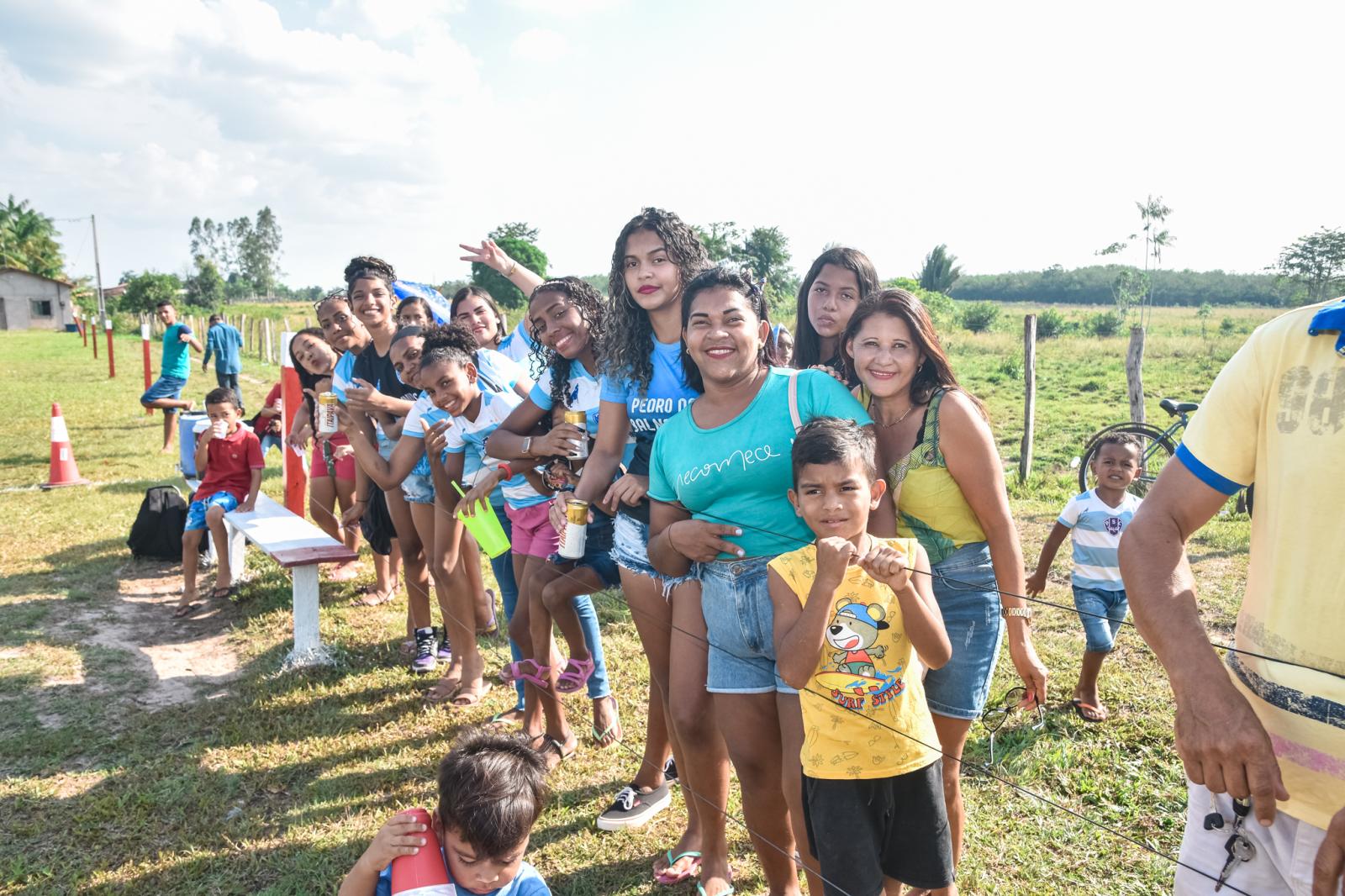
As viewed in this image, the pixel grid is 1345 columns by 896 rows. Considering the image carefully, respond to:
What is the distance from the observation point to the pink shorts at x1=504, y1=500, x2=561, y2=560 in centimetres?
354

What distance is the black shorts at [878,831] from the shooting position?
6.66ft

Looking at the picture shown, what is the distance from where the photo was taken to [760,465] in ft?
7.70

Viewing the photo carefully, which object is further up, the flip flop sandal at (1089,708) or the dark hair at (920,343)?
the dark hair at (920,343)

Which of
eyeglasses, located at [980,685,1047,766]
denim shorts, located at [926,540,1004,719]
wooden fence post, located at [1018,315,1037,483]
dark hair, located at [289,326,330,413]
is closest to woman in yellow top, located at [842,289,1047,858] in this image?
denim shorts, located at [926,540,1004,719]

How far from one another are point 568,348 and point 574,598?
1045mm

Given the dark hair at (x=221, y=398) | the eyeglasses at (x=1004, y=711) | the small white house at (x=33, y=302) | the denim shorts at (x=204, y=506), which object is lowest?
the eyeglasses at (x=1004, y=711)

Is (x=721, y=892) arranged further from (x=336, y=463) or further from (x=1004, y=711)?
(x=336, y=463)

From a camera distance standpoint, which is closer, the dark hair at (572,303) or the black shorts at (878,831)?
the black shorts at (878,831)

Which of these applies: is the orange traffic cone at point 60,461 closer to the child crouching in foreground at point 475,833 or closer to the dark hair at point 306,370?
the dark hair at point 306,370

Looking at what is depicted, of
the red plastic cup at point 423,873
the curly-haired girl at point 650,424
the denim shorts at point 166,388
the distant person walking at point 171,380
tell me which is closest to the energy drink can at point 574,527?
the curly-haired girl at point 650,424

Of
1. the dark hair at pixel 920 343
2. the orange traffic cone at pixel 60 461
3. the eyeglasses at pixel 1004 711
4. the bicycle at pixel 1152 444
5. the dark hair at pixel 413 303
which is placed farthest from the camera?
the orange traffic cone at pixel 60 461

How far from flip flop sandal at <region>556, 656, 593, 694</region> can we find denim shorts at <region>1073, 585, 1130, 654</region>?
2260mm

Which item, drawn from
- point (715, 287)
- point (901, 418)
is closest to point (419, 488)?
point (715, 287)

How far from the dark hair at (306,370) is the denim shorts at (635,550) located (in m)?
3.96
